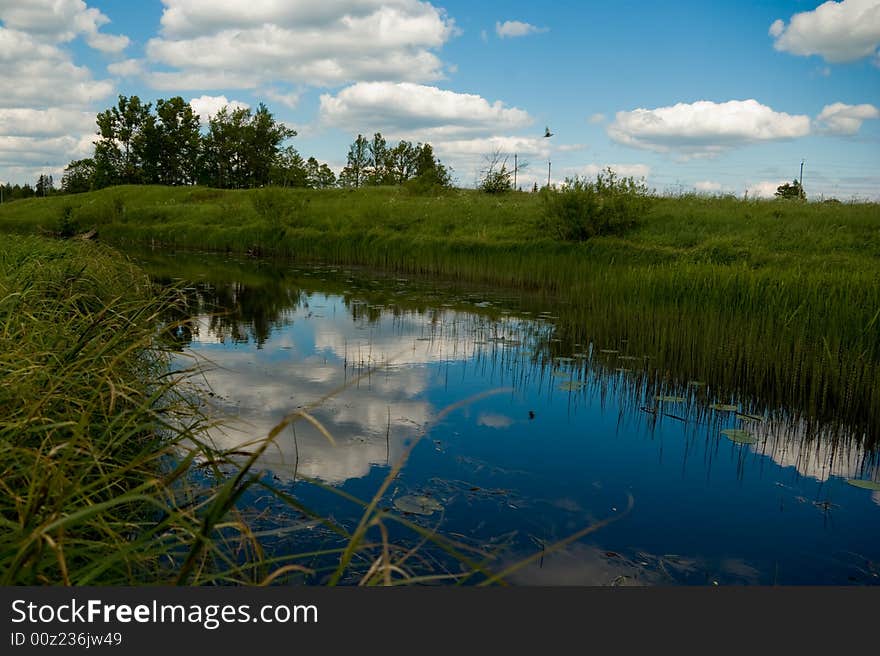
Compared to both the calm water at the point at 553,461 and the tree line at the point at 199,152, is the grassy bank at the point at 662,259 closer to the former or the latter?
the calm water at the point at 553,461

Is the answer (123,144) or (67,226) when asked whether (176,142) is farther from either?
(67,226)

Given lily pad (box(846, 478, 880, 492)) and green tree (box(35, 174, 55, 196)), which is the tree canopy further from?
lily pad (box(846, 478, 880, 492))

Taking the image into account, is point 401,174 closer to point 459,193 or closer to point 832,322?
point 459,193

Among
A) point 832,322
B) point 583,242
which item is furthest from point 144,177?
point 832,322

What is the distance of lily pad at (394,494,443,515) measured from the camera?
4.45 metres

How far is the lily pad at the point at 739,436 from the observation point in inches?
235

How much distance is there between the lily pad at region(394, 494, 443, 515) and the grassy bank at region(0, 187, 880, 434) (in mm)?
4435

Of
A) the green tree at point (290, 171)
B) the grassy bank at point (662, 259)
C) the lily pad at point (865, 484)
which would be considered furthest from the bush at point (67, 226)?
the lily pad at point (865, 484)

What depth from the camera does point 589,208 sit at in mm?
19219

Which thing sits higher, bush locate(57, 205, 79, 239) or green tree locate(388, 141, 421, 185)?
green tree locate(388, 141, 421, 185)

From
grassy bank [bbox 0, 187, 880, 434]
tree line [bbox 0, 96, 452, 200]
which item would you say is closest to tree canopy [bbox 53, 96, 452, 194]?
tree line [bbox 0, 96, 452, 200]

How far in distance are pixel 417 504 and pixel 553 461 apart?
1517mm

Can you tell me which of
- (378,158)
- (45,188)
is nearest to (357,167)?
(378,158)

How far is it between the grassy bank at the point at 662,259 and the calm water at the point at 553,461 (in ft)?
2.77
